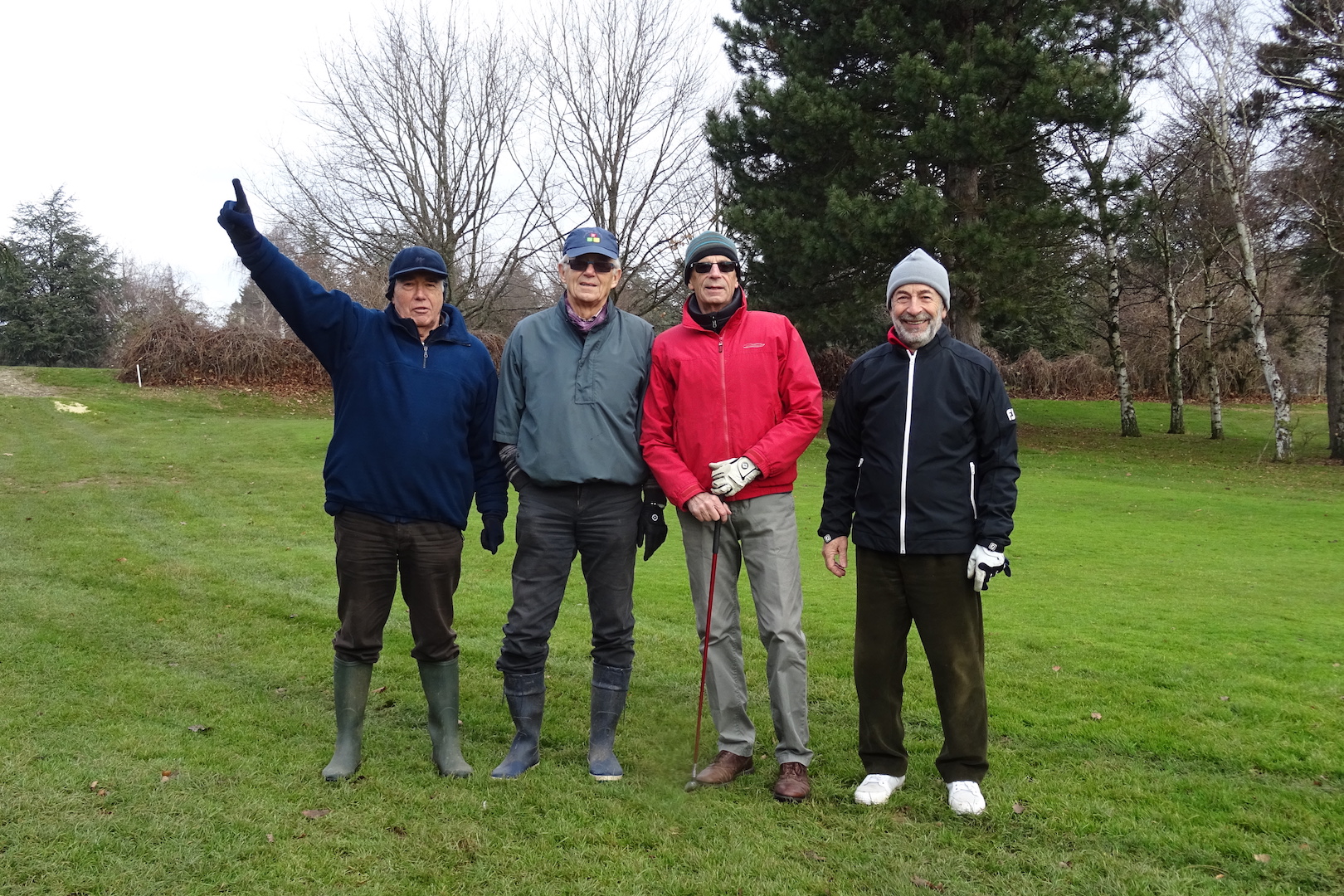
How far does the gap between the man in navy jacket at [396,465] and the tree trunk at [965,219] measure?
1594cm

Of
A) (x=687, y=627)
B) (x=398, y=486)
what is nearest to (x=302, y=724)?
(x=398, y=486)

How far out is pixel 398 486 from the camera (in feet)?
12.6

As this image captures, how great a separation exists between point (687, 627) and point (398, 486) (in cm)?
344

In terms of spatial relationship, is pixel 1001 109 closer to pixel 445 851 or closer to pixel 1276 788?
pixel 1276 788

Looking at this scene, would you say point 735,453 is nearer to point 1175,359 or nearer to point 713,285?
point 713,285

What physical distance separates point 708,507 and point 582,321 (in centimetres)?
99

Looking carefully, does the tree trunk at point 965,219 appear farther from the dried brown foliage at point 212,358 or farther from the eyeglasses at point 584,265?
the eyeglasses at point 584,265

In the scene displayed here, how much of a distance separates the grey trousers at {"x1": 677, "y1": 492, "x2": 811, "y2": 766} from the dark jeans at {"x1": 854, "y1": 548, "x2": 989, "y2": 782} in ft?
0.89

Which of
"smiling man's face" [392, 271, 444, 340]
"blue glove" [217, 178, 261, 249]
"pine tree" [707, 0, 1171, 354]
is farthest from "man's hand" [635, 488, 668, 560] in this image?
"pine tree" [707, 0, 1171, 354]

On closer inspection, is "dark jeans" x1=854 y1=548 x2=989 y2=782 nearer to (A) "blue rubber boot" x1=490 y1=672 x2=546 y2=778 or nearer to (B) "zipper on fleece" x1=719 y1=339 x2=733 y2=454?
(B) "zipper on fleece" x1=719 y1=339 x2=733 y2=454

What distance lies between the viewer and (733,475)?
379cm

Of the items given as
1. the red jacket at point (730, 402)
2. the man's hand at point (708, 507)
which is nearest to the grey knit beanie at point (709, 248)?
the red jacket at point (730, 402)

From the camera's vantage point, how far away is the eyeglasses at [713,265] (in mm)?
3941

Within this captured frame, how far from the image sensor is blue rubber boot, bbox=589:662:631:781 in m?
4.10
